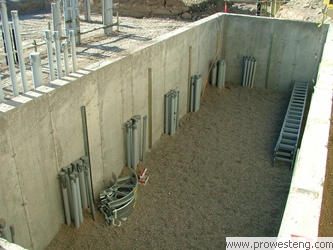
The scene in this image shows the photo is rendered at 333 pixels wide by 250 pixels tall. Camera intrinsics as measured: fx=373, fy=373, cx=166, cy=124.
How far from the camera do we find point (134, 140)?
8.64 m

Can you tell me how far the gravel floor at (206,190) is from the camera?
711cm

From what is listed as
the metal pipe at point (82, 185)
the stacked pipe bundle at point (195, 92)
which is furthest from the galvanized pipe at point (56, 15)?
the stacked pipe bundle at point (195, 92)

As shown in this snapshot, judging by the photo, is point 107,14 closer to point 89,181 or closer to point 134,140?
point 134,140

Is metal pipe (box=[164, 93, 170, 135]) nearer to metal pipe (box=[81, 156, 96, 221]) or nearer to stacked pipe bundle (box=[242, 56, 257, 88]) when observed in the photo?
metal pipe (box=[81, 156, 96, 221])

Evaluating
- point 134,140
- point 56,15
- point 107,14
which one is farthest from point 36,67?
point 107,14

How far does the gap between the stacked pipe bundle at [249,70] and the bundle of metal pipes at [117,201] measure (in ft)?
24.6

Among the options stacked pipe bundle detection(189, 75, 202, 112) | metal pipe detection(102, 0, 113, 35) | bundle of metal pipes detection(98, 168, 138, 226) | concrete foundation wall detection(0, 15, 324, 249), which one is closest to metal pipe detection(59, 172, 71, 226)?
concrete foundation wall detection(0, 15, 324, 249)

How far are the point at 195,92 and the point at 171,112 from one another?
1.85 metres

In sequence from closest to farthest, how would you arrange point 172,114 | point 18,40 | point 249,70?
point 18,40 → point 172,114 → point 249,70

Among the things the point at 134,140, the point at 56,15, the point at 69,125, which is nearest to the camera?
the point at 69,125

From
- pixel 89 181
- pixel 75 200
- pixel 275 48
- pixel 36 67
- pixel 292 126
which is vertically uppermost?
pixel 36 67

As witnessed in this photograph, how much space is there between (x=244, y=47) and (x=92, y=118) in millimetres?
8380

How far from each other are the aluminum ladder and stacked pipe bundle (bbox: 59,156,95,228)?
16.3ft

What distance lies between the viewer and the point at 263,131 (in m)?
11.2
